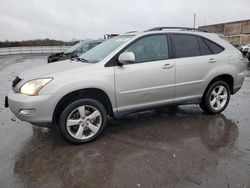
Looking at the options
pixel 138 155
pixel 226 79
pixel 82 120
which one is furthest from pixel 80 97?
pixel 226 79

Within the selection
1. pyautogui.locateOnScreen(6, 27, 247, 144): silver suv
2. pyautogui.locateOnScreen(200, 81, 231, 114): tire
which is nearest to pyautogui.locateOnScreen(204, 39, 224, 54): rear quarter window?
pyautogui.locateOnScreen(6, 27, 247, 144): silver suv

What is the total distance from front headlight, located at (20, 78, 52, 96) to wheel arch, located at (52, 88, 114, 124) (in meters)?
0.34

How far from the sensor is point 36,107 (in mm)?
3250

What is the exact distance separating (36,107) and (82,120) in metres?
0.72

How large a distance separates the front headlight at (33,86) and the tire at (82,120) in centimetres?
48

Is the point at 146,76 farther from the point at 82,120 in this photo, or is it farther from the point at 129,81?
the point at 82,120

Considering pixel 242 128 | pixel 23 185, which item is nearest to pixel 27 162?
pixel 23 185

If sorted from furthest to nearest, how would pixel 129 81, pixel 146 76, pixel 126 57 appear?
1. pixel 146 76
2. pixel 129 81
3. pixel 126 57

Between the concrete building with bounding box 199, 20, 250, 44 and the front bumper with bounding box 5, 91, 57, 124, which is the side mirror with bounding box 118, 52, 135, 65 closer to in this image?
the front bumper with bounding box 5, 91, 57, 124

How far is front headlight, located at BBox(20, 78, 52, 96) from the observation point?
10.8 ft

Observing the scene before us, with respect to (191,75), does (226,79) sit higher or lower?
lower

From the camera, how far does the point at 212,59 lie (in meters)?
4.53

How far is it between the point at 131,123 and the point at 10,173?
229 cm

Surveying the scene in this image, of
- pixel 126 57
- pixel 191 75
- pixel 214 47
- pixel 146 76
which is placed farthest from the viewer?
pixel 214 47
